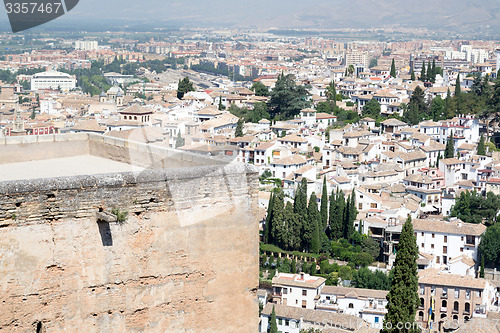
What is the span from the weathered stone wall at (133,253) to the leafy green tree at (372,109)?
35.8m

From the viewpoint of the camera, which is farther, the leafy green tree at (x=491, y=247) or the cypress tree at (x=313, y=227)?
the cypress tree at (x=313, y=227)

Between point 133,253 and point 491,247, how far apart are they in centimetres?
2160

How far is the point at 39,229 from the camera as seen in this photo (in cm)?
280

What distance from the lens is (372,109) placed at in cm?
3875

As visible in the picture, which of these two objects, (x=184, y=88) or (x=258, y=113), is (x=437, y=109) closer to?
(x=258, y=113)

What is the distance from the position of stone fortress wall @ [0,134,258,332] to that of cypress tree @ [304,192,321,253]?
2114 centimetres

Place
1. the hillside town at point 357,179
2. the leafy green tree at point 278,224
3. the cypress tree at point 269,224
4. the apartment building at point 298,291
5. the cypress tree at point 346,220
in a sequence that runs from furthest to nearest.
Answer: the cypress tree at point 346,220 → the cypress tree at point 269,224 → the leafy green tree at point 278,224 → the apartment building at point 298,291 → the hillside town at point 357,179

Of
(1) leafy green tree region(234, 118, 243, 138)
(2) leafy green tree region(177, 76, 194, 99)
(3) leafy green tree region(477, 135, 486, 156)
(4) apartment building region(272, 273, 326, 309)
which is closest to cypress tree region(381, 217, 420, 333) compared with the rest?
(4) apartment building region(272, 273, 326, 309)

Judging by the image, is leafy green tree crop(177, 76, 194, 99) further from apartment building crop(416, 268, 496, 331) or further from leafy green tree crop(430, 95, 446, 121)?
apartment building crop(416, 268, 496, 331)

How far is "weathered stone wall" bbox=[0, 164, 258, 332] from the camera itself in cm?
278

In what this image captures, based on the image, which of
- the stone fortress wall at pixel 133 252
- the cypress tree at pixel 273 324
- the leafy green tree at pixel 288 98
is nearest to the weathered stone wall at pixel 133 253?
the stone fortress wall at pixel 133 252

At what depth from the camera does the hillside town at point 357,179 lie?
20.6 meters

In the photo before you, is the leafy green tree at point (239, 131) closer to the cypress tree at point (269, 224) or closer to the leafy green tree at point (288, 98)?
the leafy green tree at point (288, 98)

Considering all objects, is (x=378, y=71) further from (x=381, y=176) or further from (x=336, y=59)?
(x=336, y=59)
